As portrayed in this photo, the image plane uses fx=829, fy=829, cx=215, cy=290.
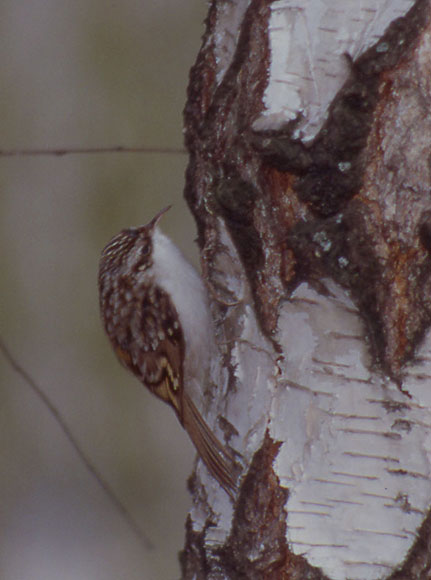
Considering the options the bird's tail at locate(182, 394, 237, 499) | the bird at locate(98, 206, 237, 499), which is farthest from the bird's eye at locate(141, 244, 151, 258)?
the bird's tail at locate(182, 394, 237, 499)

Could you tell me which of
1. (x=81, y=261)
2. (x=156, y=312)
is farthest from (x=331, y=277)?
(x=81, y=261)

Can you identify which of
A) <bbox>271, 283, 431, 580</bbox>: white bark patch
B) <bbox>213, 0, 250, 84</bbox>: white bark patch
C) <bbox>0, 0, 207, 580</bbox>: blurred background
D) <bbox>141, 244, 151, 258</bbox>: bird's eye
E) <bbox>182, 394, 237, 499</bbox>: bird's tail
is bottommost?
<bbox>0, 0, 207, 580</bbox>: blurred background

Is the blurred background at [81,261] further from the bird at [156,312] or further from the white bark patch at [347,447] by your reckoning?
the white bark patch at [347,447]

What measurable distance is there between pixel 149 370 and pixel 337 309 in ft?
3.05

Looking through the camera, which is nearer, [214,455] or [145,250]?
[214,455]

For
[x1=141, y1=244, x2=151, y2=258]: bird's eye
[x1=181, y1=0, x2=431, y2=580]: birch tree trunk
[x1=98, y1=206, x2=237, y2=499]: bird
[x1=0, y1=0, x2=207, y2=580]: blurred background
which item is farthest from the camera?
[x1=0, y1=0, x2=207, y2=580]: blurred background

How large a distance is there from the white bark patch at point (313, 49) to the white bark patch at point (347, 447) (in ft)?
0.89

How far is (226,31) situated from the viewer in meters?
1.46

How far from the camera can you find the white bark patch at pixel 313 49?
1.24 m

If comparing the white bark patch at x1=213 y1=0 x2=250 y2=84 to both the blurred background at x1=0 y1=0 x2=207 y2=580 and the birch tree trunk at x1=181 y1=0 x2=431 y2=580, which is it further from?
the blurred background at x1=0 y1=0 x2=207 y2=580

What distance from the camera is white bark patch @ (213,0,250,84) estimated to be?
142 centimetres

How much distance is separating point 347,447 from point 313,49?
619 mm

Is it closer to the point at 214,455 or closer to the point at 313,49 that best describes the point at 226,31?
the point at 313,49

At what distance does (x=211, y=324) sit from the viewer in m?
1.72
